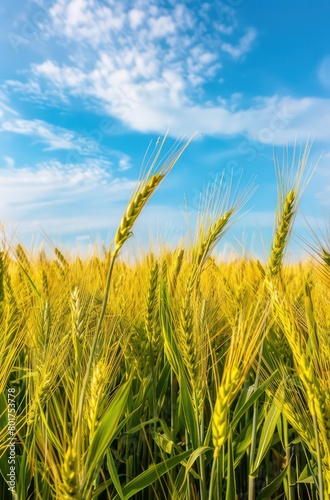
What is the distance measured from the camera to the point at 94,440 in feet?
3.13

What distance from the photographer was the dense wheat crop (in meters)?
1.06

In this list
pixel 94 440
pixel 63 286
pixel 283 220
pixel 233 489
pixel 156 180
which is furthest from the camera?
pixel 63 286

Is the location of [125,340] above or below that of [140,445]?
above

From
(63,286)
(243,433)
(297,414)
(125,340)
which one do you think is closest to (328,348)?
(297,414)

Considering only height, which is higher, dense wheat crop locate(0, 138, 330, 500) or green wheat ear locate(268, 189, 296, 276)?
green wheat ear locate(268, 189, 296, 276)

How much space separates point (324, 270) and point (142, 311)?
0.76 metres

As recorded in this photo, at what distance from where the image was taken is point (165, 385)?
6.29ft

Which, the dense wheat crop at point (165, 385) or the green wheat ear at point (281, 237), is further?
the green wheat ear at point (281, 237)

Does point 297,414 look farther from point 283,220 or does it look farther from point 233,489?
point 283,220

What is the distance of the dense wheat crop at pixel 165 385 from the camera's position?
1062 millimetres

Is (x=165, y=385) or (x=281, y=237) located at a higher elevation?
(x=281, y=237)

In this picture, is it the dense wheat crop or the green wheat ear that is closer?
the dense wheat crop

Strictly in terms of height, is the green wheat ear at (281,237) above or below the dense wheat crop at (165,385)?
above

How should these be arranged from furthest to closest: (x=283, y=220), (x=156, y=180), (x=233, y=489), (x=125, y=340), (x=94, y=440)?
(x=283, y=220) < (x=125, y=340) < (x=233, y=489) < (x=156, y=180) < (x=94, y=440)
